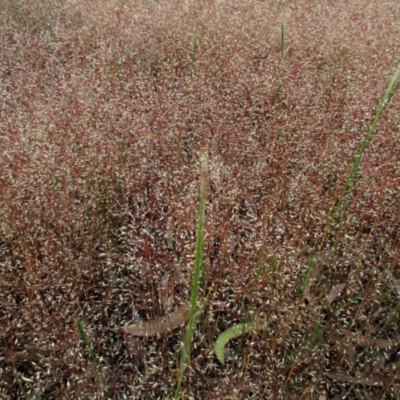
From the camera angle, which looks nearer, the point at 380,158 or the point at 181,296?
the point at 181,296

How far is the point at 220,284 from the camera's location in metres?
1.58

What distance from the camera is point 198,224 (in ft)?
3.60

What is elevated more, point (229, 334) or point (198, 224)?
point (198, 224)

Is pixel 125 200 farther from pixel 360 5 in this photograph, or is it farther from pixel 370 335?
pixel 360 5

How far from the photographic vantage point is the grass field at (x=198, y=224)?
1378 mm

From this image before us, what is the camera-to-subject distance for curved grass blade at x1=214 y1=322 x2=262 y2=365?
4.64ft

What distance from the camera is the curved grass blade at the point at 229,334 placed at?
4.64ft

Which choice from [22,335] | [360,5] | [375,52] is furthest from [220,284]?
[360,5]

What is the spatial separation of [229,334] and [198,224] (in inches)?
22.7

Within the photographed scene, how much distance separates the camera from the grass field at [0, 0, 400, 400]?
1.38 meters

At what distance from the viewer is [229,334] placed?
1460 mm

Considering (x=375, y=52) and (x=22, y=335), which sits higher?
(x=375, y=52)

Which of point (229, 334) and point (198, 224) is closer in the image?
point (198, 224)

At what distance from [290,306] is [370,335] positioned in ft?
1.07
